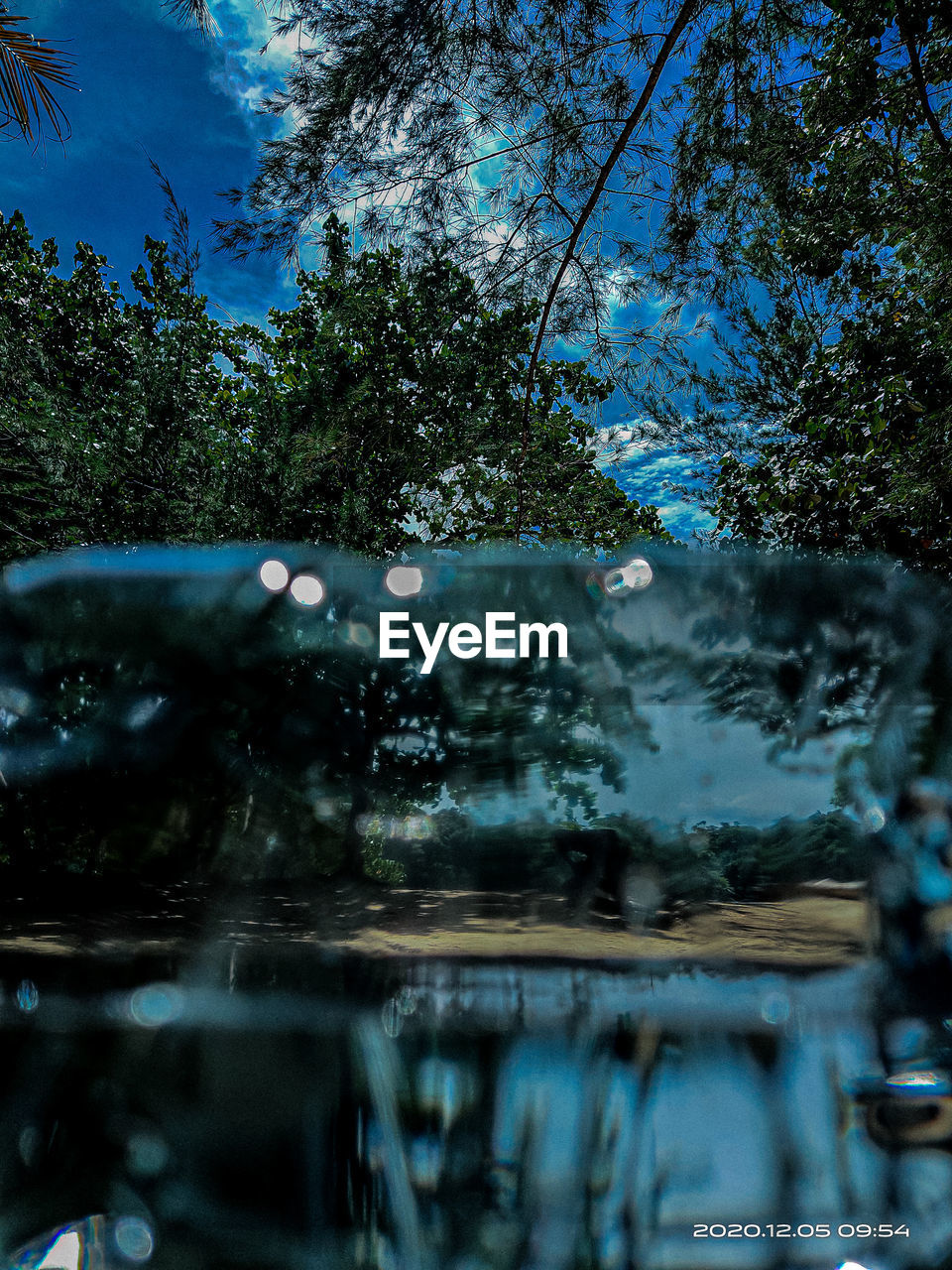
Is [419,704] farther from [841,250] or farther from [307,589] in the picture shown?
[841,250]

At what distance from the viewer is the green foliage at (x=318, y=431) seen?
17.1 feet

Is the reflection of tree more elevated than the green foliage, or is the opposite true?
the green foliage

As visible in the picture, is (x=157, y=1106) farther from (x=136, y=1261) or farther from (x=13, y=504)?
(x=13, y=504)

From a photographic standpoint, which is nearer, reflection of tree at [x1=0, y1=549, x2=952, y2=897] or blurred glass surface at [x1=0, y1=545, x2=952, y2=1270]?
blurred glass surface at [x1=0, y1=545, x2=952, y2=1270]

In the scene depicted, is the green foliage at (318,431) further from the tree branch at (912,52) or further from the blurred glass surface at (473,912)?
the blurred glass surface at (473,912)

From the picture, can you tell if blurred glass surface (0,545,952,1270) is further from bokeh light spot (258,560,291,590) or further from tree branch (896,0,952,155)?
tree branch (896,0,952,155)

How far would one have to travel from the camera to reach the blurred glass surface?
4.57 feet

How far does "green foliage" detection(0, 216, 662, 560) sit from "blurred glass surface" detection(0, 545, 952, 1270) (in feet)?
10.6

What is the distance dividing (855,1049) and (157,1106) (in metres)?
1.42

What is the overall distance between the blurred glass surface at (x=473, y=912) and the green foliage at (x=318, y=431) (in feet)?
10.6

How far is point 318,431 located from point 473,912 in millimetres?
4594
